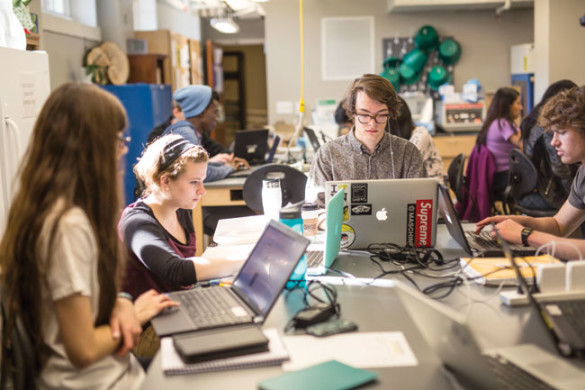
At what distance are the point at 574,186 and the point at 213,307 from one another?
1.61 meters

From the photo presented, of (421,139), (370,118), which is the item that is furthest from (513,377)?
(421,139)

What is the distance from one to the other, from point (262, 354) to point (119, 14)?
258 inches

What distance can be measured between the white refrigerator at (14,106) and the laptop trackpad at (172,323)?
172cm

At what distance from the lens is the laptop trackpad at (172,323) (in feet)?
5.21

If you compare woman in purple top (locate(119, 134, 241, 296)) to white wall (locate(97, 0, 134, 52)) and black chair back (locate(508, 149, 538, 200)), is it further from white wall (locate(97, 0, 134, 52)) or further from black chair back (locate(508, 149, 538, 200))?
white wall (locate(97, 0, 134, 52))

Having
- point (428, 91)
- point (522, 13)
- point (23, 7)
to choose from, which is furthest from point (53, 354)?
point (522, 13)

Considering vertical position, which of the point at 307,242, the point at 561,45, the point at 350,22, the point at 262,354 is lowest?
the point at 262,354

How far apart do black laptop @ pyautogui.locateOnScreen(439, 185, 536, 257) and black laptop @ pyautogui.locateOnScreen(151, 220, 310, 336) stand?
0.72 m

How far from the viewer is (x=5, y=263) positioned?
142 centimetres

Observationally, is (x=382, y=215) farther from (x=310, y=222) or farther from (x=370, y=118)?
(x=370, y=118)

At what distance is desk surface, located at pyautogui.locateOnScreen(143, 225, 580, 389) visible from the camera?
4.46 feet

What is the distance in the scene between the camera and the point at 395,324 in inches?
65.7

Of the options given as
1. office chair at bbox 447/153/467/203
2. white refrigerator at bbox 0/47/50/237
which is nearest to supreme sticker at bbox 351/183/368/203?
white refrigerator at bbox 0/47/50/237

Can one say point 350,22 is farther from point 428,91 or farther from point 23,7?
point 23,7
